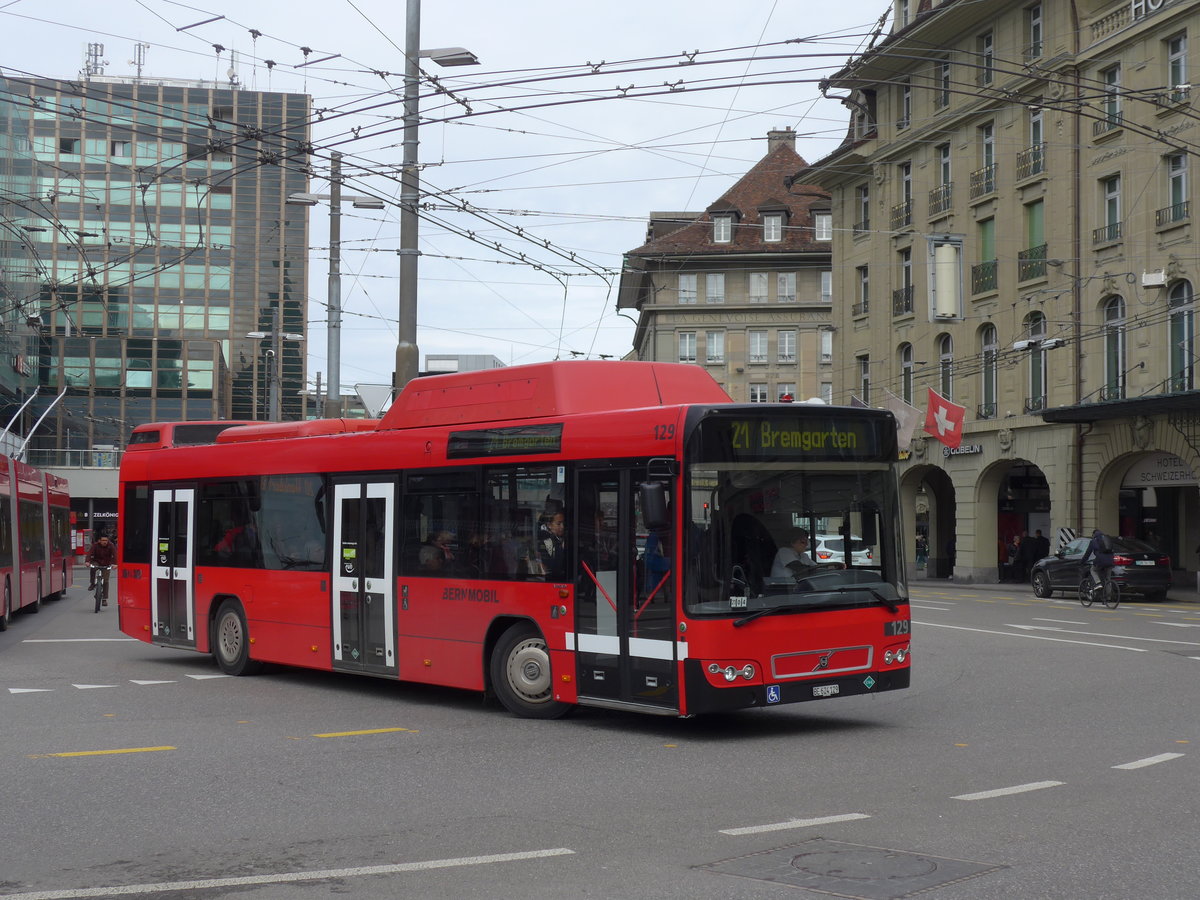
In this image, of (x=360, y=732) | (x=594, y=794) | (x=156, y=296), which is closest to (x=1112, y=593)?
(x=360, y=732)

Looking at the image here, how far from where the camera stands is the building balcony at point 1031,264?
42.1 metres

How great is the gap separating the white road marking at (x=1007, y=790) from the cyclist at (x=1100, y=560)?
937 inches

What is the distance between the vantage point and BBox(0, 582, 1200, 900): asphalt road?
6.53 m

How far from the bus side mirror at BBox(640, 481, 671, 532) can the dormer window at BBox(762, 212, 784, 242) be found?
66329 mm

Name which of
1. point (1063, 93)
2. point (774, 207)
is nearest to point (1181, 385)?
point (1063, 93)

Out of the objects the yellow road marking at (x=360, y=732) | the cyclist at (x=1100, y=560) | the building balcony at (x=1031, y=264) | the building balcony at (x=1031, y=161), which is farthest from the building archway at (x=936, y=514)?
the yellow road marking at (x=360, y=732)

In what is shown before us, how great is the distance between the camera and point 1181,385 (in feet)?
121

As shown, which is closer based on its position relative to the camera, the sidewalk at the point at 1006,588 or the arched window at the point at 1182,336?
the sidewalk at the point at 1006,588

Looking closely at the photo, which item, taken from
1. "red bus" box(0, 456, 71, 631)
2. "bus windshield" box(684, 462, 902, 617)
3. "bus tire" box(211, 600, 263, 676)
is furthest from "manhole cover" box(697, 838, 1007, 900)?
"red bus" box(0, 456, 71, 631)

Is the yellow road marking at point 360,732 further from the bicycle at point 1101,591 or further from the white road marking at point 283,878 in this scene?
the bicycle at point 1101,591

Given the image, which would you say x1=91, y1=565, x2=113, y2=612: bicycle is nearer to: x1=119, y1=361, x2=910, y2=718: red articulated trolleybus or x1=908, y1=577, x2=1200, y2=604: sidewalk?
x1=119, y1=361, x2=910, y2=718: red articulated trolleybus

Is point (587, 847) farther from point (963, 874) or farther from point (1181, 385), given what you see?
point (1181, 385)

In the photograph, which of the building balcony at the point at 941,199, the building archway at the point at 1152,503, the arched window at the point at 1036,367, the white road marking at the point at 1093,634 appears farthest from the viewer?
the building balcony at the point at 941,199

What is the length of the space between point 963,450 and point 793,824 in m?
40.6
